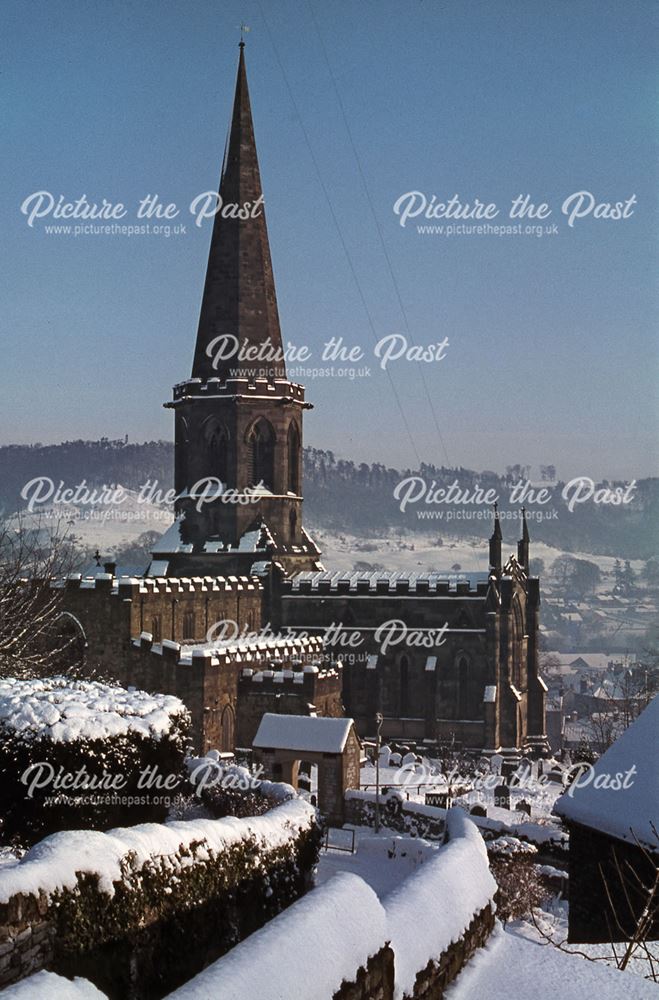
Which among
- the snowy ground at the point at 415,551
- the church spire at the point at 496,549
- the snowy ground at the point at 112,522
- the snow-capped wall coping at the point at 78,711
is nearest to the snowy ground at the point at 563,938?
the snow-capped wall coping at the point at 78,711

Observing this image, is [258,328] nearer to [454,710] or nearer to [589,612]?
[454,710]

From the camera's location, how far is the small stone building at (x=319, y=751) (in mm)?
30141

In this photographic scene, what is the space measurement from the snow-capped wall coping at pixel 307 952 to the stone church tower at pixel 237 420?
150ft

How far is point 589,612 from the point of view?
16600 centimetres

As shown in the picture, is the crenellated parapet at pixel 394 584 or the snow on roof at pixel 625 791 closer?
the snow on roof at pixel 625 791

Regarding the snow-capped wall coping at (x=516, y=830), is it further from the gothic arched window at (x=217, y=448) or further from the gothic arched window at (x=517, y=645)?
the gothic arched window at (x=217, y=448)

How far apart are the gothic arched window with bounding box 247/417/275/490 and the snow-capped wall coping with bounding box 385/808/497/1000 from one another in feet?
145

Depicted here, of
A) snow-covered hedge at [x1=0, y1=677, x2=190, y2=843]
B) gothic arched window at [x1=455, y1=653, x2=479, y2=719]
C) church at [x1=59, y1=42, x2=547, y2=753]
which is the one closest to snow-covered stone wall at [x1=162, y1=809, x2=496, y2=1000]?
snow-covered hedge at [x1=0, y1=677, x2=190, y2=843]

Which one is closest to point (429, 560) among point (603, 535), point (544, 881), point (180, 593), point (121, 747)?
point (603, 535)

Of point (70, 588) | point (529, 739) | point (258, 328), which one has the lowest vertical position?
point (529, 739)

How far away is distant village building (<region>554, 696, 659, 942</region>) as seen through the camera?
15.2m

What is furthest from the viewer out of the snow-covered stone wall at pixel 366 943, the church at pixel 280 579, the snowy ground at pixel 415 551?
the snowy ground at pixel 415 551

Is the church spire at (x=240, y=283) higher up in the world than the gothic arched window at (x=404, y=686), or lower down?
higher up

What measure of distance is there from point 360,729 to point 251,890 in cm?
3841
